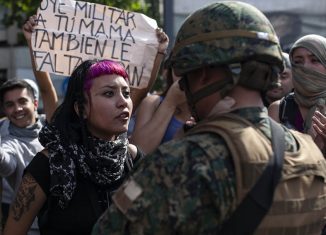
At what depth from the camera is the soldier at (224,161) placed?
222 centimetres

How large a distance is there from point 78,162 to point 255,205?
1.37 metres

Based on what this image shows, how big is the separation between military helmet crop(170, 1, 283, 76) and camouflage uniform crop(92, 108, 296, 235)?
0.25 m

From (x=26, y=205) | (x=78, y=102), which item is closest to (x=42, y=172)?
(x=26, y=205)

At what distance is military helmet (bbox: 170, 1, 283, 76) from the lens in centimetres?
235

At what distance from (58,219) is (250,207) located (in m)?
1.34

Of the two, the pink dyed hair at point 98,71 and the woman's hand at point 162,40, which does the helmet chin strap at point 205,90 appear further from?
the woman's hand at point 162,40

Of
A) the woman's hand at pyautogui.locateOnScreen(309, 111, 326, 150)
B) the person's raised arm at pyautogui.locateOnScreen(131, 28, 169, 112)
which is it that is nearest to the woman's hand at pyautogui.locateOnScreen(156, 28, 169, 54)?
the person's raised arm at pyautogui.locateOnScreen(131, 28, 169, 112)

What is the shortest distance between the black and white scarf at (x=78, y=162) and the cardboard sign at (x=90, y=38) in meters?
1.16

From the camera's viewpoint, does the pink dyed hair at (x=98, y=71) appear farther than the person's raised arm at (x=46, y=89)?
No

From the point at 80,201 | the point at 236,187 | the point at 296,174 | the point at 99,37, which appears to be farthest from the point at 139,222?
the point at 99,37

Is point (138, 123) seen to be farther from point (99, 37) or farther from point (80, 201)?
point (80, 201)

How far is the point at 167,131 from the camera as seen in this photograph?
177 inches

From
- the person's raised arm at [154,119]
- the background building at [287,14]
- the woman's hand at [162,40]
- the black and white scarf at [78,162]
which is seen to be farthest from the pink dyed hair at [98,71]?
the background building at [287,14]

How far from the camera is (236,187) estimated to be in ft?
7.34
